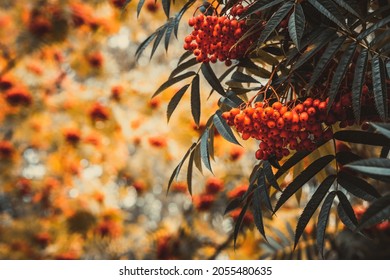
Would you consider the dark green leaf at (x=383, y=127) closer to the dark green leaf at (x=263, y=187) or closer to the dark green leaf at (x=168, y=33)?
the dark green leaf at (x=263, y=187)

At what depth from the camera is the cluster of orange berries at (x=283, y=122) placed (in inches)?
20.4

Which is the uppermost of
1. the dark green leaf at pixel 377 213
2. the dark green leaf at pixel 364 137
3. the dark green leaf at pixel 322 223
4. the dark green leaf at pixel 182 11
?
the dark green leaf at pixel 182 11

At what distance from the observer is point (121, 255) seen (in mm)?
2062

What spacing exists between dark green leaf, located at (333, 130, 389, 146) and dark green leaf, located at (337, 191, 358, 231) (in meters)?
0.06

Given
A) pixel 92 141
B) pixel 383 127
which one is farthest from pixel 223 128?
pixel 92 141

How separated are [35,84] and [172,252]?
3.28ft

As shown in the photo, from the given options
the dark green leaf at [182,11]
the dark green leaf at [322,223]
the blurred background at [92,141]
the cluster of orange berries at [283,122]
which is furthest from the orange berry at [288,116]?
the blurred background at [92,141]

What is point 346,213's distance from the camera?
A: 20.9 inches

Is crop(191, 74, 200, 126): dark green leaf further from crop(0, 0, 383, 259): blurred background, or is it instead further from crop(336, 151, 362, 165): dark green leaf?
crop(0, 0, 383, 259): blurred background

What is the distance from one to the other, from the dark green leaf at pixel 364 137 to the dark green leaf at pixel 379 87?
0.19 feet

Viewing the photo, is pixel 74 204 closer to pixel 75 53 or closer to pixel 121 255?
pixel 121 255

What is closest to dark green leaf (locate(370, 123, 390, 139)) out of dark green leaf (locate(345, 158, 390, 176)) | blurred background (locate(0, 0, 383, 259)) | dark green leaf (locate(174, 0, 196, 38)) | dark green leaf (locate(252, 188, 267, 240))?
dark green leaf (locate(345, 158, 390, 176))

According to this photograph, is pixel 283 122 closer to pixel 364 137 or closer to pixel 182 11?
pixel 364 137
